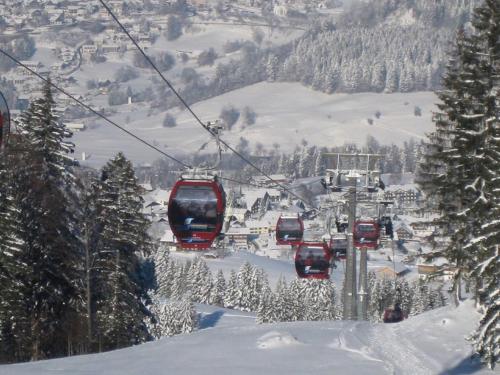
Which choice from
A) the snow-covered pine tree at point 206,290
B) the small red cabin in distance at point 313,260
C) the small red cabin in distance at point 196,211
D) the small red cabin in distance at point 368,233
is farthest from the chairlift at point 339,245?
the snow-covered pine tree at point 206,290

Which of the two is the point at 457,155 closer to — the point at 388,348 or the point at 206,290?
the point at 388,348

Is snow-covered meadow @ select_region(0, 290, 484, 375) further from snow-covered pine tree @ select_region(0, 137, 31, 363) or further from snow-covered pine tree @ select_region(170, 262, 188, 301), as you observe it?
snow-covered pine tree @ select_region(170, 262, 188, 301)

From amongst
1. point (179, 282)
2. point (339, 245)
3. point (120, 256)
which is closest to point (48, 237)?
point (120, 256)

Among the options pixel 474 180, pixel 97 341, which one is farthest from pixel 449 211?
pixel 97 341

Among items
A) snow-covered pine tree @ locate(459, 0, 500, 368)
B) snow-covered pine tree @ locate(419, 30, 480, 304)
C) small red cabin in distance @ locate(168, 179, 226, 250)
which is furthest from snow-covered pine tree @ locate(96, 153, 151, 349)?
small red cabin in distance @ locate(168, 179, 226, 250)

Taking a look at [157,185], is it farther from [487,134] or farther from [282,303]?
[487,134]

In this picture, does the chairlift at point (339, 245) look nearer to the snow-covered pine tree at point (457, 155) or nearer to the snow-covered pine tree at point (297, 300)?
the snow-covered pine tree at point (457, 155)

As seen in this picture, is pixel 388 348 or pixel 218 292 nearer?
pixel 388 348
